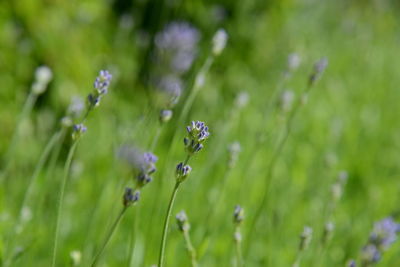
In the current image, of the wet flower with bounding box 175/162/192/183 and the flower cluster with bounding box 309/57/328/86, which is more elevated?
the flower cluster with bounding box 309/57/328/86

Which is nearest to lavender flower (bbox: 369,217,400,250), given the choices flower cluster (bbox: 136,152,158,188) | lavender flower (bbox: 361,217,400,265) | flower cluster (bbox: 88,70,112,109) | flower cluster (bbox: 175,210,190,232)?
lavender flower (bbox: 361,217,400,265)

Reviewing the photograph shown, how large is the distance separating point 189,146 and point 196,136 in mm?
25

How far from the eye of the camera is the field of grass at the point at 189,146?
177cm

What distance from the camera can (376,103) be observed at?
4.84 metres

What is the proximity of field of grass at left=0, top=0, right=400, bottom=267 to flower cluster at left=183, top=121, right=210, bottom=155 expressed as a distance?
0.05ft

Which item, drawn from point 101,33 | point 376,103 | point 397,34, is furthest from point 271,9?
point 397,34

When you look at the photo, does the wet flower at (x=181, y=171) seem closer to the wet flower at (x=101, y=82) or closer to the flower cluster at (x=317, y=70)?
the wet flower at (x=101, y=82)

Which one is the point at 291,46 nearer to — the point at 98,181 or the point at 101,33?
the point at 101,33

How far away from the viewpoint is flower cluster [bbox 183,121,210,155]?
0.98 meters

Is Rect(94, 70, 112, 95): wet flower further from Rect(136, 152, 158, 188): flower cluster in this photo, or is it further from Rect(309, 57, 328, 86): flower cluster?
Rect(309, 57, 328, 86): flower cluster

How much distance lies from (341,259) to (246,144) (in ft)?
4.15

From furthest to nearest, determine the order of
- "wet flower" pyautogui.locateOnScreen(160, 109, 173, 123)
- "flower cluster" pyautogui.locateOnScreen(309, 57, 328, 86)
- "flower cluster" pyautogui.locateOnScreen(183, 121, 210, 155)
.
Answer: "flower cluster" pyautogui.locateOnScreen(309, 57, 328, 86), "wet flower" pyautogui.locateOnScreen(160, 109, 173, 123), "flower cluster" pyautogui.locateOnScreen(183, 121, 210, 155)

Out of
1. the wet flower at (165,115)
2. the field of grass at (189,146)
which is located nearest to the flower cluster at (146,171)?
the field of grass at (189,146)

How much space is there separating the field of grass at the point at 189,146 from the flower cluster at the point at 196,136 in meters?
0.02
